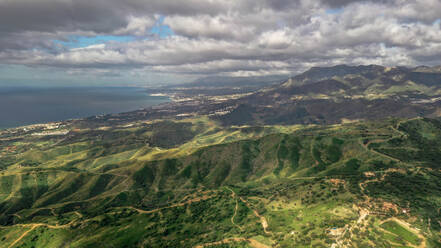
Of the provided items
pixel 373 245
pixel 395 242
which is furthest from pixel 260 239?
pixel 395 242

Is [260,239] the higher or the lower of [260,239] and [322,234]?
the lower

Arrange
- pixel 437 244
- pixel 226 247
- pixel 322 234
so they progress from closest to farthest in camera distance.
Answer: pixel 437 244, pixel 322 234, pixel 226 247

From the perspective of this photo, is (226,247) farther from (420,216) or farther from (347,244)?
(420,216)

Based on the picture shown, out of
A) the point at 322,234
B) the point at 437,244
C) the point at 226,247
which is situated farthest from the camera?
the point at 226,247

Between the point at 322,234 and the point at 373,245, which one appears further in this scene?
the point at 322,234

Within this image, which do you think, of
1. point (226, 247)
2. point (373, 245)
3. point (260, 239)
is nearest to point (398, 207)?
point (373, 245)

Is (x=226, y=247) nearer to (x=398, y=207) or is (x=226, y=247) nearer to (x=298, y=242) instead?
(x=298, y=242)

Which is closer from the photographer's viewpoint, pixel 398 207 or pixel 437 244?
pixel 437 244

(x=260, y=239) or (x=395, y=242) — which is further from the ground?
(x=395, y=242)

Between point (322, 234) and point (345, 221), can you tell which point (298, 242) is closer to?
point (322, 234)
